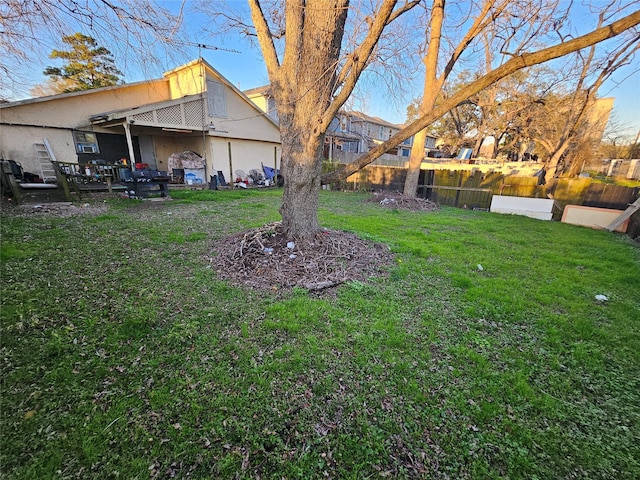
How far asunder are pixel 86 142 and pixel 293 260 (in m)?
12.4

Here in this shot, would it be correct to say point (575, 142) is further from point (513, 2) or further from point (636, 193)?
point (513, 2)

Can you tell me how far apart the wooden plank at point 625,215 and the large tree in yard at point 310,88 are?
6510 mm

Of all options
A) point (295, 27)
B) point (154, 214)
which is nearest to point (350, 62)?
point (295, 27)

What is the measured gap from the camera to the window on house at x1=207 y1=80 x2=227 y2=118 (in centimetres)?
1198

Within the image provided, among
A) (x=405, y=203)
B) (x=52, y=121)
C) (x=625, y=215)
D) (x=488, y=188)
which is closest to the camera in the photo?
(x=625, y=215)

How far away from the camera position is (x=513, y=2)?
16.5 ft

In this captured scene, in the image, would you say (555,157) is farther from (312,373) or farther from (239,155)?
(312,373)

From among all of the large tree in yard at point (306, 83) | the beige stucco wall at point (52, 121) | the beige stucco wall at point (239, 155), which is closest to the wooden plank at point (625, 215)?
the large tree in yard at point (306, 83)

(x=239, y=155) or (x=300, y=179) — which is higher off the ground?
(x=239, y=155)

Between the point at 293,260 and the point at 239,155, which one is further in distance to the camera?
the point at 239,155

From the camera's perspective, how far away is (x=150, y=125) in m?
10.3

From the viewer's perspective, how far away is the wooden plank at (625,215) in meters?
6.50

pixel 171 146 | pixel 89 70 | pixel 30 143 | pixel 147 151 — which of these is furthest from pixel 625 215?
pixel 89 70

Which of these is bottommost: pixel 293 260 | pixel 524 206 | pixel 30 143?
pixel 293 260
